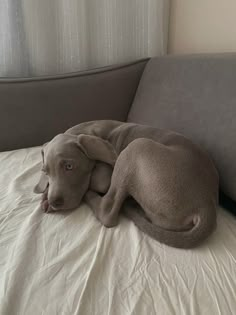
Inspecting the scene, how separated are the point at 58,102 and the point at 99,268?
3.31ft

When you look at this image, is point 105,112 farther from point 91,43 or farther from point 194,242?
point 194,242

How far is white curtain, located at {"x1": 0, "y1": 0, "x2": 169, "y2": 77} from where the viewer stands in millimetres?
1607

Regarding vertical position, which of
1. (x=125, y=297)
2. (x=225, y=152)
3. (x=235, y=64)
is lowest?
(x=125, y=297)

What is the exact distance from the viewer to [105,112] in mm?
1663

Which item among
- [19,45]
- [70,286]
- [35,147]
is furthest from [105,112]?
[70,286]

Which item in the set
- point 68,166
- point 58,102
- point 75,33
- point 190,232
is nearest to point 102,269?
point 190,232

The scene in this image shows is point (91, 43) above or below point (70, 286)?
above

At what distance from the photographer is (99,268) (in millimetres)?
811

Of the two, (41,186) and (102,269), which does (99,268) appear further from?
(41,186)

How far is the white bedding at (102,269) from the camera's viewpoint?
0.71m

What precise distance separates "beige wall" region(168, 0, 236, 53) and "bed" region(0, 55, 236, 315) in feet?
2.99

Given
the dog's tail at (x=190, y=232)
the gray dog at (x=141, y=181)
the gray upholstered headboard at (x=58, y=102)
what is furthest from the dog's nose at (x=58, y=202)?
the gray upholstered headboard at (x=58, y=102)

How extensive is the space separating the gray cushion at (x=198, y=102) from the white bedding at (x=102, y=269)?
22 centimetres

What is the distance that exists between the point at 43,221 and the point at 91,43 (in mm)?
1122
